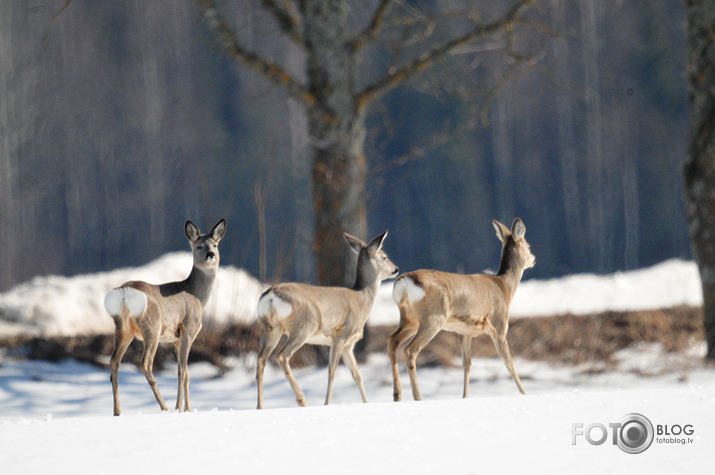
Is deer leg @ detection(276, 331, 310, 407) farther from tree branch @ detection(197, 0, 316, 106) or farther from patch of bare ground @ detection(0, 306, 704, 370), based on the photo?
tree branch @ detection(197, 0, 316, 106)

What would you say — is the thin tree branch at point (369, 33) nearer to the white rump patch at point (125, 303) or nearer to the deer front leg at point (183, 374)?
the deer front leg at point (183, 374)

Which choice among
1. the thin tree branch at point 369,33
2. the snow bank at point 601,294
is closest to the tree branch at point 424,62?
the thin tree branch at point 369,33

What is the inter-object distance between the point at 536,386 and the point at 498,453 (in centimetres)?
429

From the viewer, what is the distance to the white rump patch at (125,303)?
424cm

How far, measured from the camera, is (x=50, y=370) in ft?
24.7

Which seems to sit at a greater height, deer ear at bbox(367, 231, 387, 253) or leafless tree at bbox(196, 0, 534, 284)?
leafless tree at bbox(196, 0, 534, 284)

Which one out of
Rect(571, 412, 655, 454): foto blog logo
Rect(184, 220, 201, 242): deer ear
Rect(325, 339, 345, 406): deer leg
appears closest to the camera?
Rect(571, 412, 655, 454): foto blog logo

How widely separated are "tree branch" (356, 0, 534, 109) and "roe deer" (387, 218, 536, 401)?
10.3 ft

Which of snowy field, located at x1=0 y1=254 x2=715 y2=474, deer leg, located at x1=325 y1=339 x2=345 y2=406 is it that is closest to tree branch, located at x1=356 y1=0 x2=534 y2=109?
deer leg, located at x1=325 y1=339 x2=345 y2=406

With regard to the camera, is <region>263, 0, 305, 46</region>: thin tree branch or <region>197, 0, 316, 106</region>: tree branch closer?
<region>197, 0, 316, 106</region>: tree branch

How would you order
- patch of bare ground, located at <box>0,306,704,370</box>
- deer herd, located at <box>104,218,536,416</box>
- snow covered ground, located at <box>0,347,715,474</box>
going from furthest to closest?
patch of bare ground, located at <box>0,306,704,370</box>, deer herd, located at <box>104,218,536,416</box>, snow covered ground, located at <box>0,347,715,474</box>

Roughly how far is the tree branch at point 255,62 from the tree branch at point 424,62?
1.75ft

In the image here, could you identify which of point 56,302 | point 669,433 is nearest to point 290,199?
point 56,302

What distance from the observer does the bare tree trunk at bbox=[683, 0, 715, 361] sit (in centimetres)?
800
